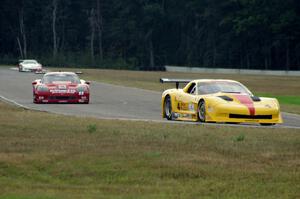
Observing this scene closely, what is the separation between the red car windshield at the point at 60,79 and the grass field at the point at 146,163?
1399 cm

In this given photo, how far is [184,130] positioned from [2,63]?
311 feet

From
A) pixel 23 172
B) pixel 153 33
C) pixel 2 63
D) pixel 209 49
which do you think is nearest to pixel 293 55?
pixel 209 49

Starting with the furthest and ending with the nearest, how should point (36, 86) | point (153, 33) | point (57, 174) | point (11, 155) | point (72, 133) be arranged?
1. point (153, 33)
2. point (36, 86)
3. point (72, 133)
4. point (11, 155)
5. point (57, 174)

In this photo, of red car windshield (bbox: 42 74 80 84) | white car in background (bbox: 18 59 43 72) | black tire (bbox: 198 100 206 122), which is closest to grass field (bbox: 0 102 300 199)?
black tire (bbox: 198 100 206 122)

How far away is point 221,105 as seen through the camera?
21234 mm

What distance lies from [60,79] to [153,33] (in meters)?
92.4

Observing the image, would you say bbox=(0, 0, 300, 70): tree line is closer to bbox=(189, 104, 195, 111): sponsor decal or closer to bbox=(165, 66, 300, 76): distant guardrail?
bbox=(165, 66, 300, 76): distant guardrail

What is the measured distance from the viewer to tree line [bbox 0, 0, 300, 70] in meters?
103

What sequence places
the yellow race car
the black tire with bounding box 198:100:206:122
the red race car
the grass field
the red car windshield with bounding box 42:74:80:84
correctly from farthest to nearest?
1. the red car windshield with bounding box 42:74:80:84
2. the red race car
3. the black tire with bounding box 198:100:206:122
4. the yellow race car
5. the grass field

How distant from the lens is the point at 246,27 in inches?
4023

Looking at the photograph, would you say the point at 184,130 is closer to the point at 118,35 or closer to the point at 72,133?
the point at 72,133

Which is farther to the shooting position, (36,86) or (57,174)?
(36,86)

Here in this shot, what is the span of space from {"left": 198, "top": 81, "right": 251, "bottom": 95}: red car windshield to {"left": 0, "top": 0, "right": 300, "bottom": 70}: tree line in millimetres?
76355

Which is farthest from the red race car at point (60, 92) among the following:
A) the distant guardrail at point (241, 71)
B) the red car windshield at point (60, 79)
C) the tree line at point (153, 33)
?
the tree line at point (153, 33)
